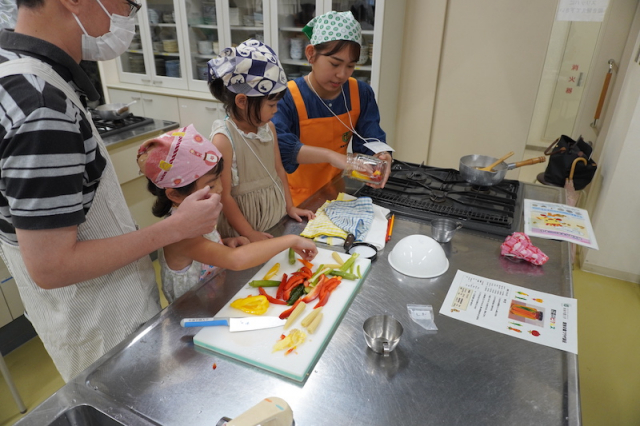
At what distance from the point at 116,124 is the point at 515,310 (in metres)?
2.40

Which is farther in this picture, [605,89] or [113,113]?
[605,89]

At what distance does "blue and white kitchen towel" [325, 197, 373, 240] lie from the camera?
1.28 meters

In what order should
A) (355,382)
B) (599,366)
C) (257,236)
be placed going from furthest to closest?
(599,366), (257,236), (355,382)

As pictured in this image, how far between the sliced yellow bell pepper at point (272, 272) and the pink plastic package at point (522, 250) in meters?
0.66

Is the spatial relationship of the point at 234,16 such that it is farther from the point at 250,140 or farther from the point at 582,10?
the point at 582,10

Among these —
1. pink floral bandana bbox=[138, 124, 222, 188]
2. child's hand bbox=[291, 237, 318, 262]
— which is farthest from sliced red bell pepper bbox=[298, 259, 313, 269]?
pink floral bandana bbox=[138, 124, 222, 188]

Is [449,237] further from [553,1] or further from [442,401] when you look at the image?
[553,1]

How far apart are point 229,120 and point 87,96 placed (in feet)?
1.67

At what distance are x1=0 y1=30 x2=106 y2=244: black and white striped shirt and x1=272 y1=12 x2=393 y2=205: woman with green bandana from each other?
0.91 metres

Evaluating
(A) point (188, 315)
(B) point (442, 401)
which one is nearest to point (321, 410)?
(B) point (442, 401)

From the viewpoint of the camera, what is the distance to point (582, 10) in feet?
7.90

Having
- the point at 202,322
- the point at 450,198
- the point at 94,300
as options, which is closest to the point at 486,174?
the point at 450,198

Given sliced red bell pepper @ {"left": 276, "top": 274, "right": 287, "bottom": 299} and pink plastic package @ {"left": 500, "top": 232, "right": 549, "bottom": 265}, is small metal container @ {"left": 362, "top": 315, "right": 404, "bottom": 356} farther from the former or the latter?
pink plastic package @ {"left": 500, "top": 232, "right": 549, "bottom": 265}

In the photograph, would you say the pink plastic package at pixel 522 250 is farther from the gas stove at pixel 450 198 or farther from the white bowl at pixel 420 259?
the white bowl at pixel 420 259
